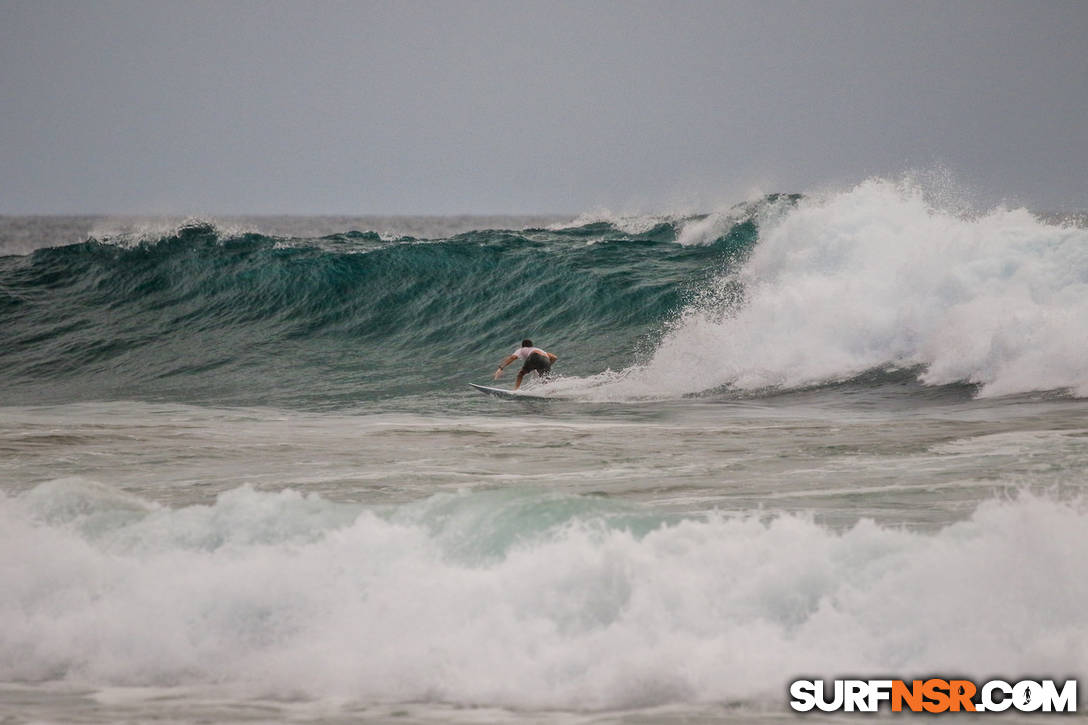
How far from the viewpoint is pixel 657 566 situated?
19.7 feet

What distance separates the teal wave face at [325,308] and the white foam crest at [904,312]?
2215mm

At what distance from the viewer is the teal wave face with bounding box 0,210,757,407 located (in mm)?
19328

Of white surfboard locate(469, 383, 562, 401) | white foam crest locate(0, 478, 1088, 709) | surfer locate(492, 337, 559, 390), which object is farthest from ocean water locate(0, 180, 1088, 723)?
surfer locate(492, 337, 559, 390)

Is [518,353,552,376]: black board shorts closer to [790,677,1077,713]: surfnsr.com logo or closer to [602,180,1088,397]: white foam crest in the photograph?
[602,180,1088,397]: white foam crest

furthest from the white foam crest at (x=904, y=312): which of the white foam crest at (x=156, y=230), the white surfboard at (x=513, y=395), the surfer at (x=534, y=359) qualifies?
the white foam crest at (x=156, y=230)

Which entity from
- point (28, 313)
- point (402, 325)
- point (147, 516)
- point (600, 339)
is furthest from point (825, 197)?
point (28, 313)

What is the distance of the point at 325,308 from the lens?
2466 cm

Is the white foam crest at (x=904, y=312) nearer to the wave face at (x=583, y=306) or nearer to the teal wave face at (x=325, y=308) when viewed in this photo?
the wave face at (x=583, y=306)

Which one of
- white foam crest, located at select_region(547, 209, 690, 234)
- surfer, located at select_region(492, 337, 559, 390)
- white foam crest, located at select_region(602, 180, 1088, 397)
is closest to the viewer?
white foam crest, located at select_region(602, 180, 1088, 397)

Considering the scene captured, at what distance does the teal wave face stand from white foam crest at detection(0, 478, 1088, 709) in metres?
10.1

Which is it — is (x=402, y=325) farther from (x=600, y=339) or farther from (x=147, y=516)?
(x=147, y=516)

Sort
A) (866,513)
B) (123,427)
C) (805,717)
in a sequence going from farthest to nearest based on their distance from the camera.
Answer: (123,427) < (866,513) < (805,717)

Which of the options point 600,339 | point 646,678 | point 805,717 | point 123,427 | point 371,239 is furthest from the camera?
point 371,239

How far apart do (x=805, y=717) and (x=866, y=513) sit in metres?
2.75
